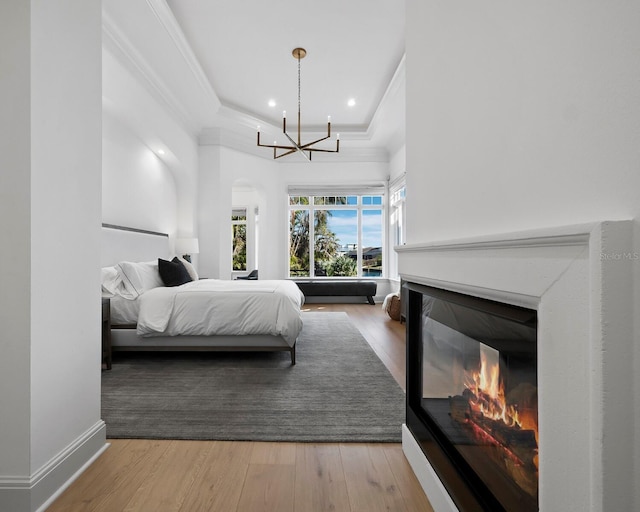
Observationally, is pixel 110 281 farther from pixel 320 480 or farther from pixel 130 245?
pixel 320 480

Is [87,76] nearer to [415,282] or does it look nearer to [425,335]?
[415,282]

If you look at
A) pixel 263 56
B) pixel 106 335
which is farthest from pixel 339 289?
pixel 106 335

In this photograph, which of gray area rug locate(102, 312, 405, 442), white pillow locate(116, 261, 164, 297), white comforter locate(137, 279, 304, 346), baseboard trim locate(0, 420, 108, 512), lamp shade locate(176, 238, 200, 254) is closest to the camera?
baseboard trim locate(0, 420, 108, 512)

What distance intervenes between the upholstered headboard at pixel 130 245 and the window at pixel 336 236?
114 inches

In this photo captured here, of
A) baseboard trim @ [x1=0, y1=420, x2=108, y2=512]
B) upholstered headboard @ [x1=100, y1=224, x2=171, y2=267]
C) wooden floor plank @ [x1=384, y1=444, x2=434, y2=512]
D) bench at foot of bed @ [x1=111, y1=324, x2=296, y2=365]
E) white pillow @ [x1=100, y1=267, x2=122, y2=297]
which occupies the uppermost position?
upholstered headboard @ [x1=100, y1=224, x2=171, y2=267]

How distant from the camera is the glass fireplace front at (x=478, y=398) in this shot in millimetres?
812

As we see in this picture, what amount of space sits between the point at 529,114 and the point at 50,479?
2.05m

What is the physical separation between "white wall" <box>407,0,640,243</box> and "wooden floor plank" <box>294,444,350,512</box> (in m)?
1.12

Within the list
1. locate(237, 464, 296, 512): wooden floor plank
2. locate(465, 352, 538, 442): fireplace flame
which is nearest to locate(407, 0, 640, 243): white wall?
locate(465, 352, 538, 442): fireplace flame

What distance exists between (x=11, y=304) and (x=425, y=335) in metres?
1.64

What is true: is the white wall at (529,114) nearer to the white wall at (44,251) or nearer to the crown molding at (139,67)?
the white wall at (44,251)

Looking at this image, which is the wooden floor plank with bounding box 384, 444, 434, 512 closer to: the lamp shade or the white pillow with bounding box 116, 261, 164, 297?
the white pillow with bounding box 116, 261, 164, 297

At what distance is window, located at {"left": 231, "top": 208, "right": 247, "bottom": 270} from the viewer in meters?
9.16

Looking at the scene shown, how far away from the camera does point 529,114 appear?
77cm
